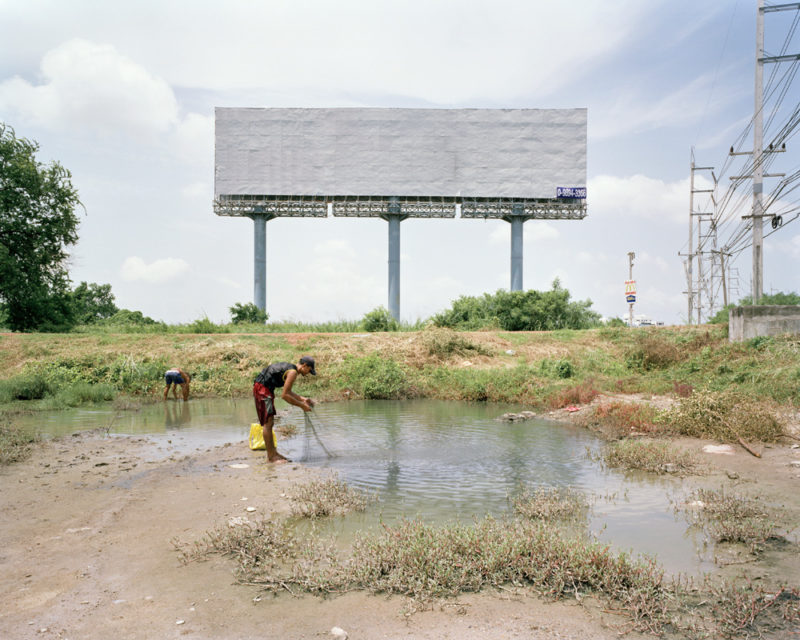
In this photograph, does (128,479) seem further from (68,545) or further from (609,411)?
(609,411)

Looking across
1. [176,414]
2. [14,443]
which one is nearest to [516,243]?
[176,414]

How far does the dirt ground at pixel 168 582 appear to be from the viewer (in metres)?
3.74

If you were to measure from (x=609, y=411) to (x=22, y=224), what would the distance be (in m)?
31.0

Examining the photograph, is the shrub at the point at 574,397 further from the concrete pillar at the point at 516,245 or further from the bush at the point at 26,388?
the concrete pillar at the point at 516,245

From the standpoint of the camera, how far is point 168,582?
14.6 feet

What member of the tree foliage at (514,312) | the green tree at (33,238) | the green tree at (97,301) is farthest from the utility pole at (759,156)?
the green tree at (97,301)

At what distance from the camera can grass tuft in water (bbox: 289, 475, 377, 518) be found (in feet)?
19.7

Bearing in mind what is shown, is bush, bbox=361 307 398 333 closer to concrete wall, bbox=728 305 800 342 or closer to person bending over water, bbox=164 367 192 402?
person bending over water, bbox=164 367 192 402

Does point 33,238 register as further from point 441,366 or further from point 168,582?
point 168,582

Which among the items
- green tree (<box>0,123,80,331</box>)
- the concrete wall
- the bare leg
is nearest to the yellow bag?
the bare leg

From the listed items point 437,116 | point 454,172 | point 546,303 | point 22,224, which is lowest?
point 546,303

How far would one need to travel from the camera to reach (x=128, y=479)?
7797 mm

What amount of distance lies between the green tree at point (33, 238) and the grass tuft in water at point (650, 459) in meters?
30.0

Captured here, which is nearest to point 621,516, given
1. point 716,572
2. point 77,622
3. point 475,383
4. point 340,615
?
point 716,572
